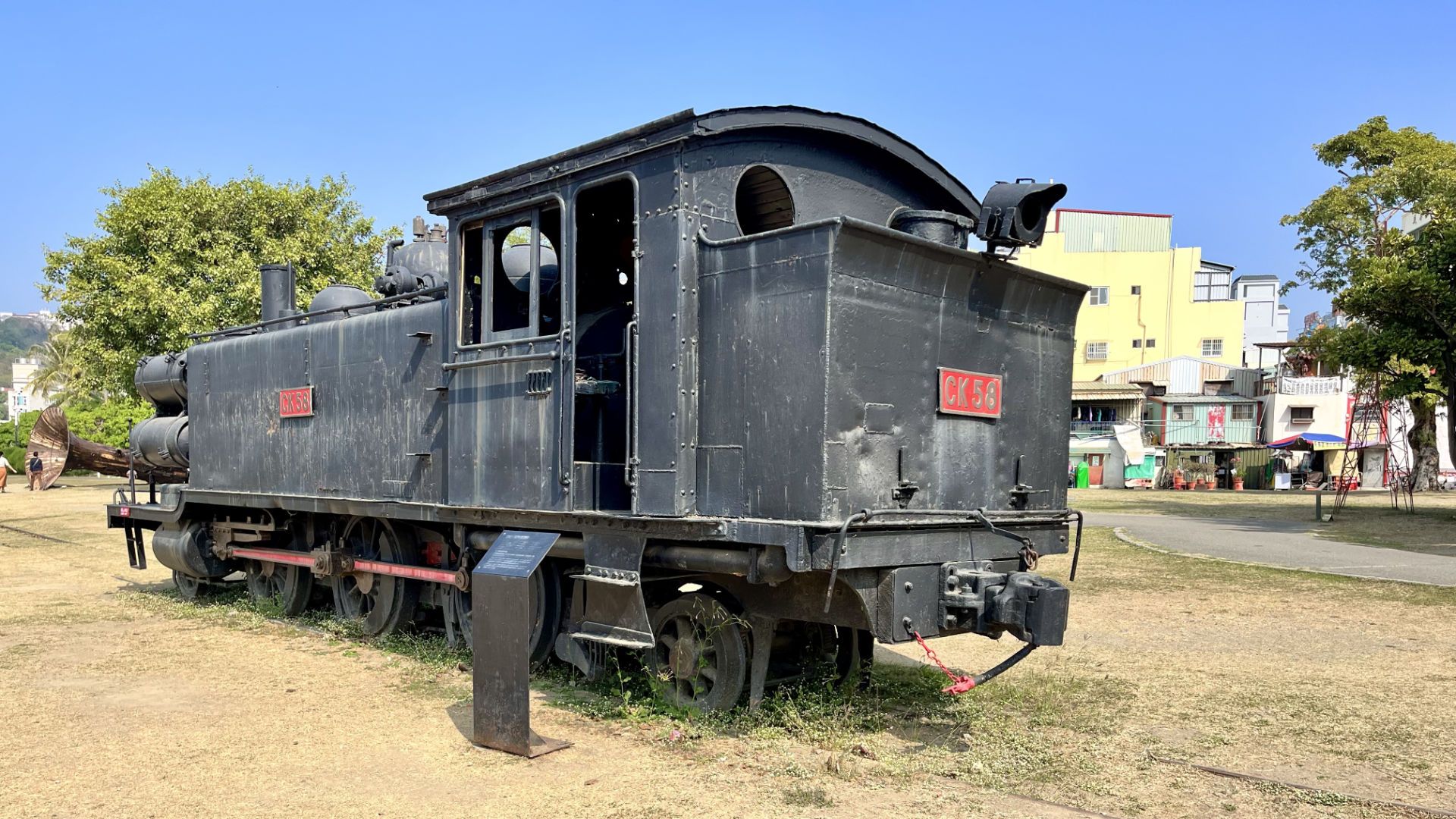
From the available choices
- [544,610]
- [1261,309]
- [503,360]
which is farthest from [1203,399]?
[503,360]

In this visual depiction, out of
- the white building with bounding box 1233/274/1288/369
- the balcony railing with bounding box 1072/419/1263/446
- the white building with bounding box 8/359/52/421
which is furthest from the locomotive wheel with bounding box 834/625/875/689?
the white building with bounding box 8/359/52/421

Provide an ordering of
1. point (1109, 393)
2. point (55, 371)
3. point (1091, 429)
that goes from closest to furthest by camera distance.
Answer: point (1091, 429) → point (1109, 393) → point (55, 371)

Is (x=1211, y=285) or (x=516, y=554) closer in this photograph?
(x=516, y=554)

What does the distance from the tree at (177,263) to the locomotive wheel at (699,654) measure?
23654mm

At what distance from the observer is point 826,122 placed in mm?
6332

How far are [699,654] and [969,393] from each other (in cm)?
232

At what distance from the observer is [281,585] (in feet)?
36.1

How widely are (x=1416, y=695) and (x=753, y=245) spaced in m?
5.79

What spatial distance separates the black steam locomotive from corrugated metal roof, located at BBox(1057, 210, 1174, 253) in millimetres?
53605

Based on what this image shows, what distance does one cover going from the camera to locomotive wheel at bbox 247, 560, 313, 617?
1052 centimetres

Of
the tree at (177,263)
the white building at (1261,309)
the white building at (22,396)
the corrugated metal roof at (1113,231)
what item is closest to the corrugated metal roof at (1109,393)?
the corrugated metal roof at (1113,231)

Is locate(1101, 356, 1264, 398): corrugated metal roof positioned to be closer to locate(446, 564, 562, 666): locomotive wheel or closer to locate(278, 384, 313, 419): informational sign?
locate(278, 384, 313, 419): informational sign

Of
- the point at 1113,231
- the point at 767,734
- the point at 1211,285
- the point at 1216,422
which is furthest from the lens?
the point at 1211,285

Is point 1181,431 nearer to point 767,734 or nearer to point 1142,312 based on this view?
point 1142,312
